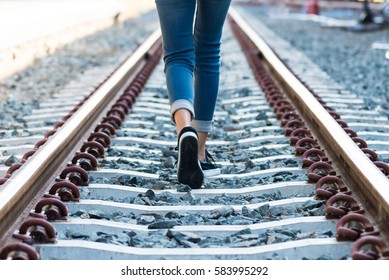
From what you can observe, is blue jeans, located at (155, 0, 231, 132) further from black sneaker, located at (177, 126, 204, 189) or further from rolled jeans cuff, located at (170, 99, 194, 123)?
black sneaker, located at (177, 126, 204, 189)

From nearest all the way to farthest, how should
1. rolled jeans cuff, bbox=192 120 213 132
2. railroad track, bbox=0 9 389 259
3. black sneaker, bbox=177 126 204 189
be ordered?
railroad track, bbox=0 9 389 259 < black sneaker, bbox=177 126 204 189 < rolled jeans cuff, bbox=192 120 213 132

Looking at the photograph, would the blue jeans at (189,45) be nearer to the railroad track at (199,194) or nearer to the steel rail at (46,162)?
the railroad track at (199,194)

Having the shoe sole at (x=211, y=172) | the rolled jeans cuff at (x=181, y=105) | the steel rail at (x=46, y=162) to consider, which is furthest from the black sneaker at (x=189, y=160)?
the steel rail at (x=46, y=162)

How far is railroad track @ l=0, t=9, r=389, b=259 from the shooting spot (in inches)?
130

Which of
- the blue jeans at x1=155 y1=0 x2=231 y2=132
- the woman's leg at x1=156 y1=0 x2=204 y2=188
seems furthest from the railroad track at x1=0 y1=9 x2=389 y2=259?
the blue jeans at x1=155 y1=0 x2=231 y2=132

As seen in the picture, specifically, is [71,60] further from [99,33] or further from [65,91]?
[99,33]

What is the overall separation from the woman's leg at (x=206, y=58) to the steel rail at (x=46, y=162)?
2.35 feet

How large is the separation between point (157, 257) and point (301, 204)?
0.97 meters

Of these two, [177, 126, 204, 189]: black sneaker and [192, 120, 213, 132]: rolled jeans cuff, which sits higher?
[192, 120, 213, 132]: rolled jeans cuff

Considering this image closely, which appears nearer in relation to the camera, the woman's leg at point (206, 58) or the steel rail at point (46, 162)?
the steel rail at point (46, 162)

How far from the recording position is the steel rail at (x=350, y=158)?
3.46 metres

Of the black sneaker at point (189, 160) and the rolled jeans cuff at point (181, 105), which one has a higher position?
the rolled jeans cuff at point (181, 105)

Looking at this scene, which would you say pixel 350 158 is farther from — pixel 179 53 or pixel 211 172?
pixel 179 53

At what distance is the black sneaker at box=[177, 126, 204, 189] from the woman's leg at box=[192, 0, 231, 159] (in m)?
0.36
